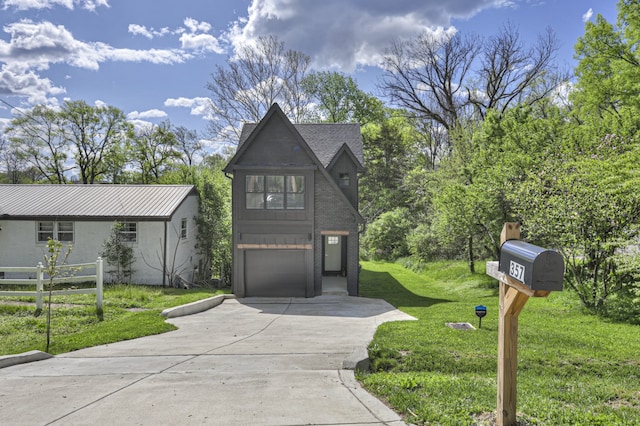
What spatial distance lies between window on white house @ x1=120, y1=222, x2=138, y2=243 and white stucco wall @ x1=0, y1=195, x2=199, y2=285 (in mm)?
228

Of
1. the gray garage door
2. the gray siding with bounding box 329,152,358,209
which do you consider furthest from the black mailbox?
the gray siding with bounding box 329,152,358,209

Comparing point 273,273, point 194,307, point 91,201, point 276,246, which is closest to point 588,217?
point 276,246

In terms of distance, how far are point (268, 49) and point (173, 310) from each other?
93.4 ft

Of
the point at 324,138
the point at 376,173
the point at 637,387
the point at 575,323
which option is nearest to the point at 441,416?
the point at 637,387

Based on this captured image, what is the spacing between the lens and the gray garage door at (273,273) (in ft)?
59.3

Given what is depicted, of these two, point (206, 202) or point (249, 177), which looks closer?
point (249, 177)

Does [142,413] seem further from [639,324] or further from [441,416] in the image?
[639,324]

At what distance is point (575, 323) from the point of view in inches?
460

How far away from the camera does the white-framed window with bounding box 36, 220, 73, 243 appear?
2098 cm

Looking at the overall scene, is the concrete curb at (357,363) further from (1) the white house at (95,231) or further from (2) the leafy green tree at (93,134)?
(2) the leafy green tree at (93,134)

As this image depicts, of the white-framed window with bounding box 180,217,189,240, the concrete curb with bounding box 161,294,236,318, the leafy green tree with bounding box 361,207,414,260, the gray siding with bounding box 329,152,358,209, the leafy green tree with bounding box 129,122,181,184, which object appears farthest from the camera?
the leafy green tree with bounding box 129,122,181,184

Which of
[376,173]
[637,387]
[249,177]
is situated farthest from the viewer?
[376,173]

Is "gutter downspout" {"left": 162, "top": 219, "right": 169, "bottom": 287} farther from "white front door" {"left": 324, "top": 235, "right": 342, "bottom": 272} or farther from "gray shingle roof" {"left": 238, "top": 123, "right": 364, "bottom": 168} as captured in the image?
"white front door" {"left": 324, "top": 235, "right": 342, "bottom": 272}

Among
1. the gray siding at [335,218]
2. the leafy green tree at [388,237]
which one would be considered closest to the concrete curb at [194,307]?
the gray siding at [335,218]
